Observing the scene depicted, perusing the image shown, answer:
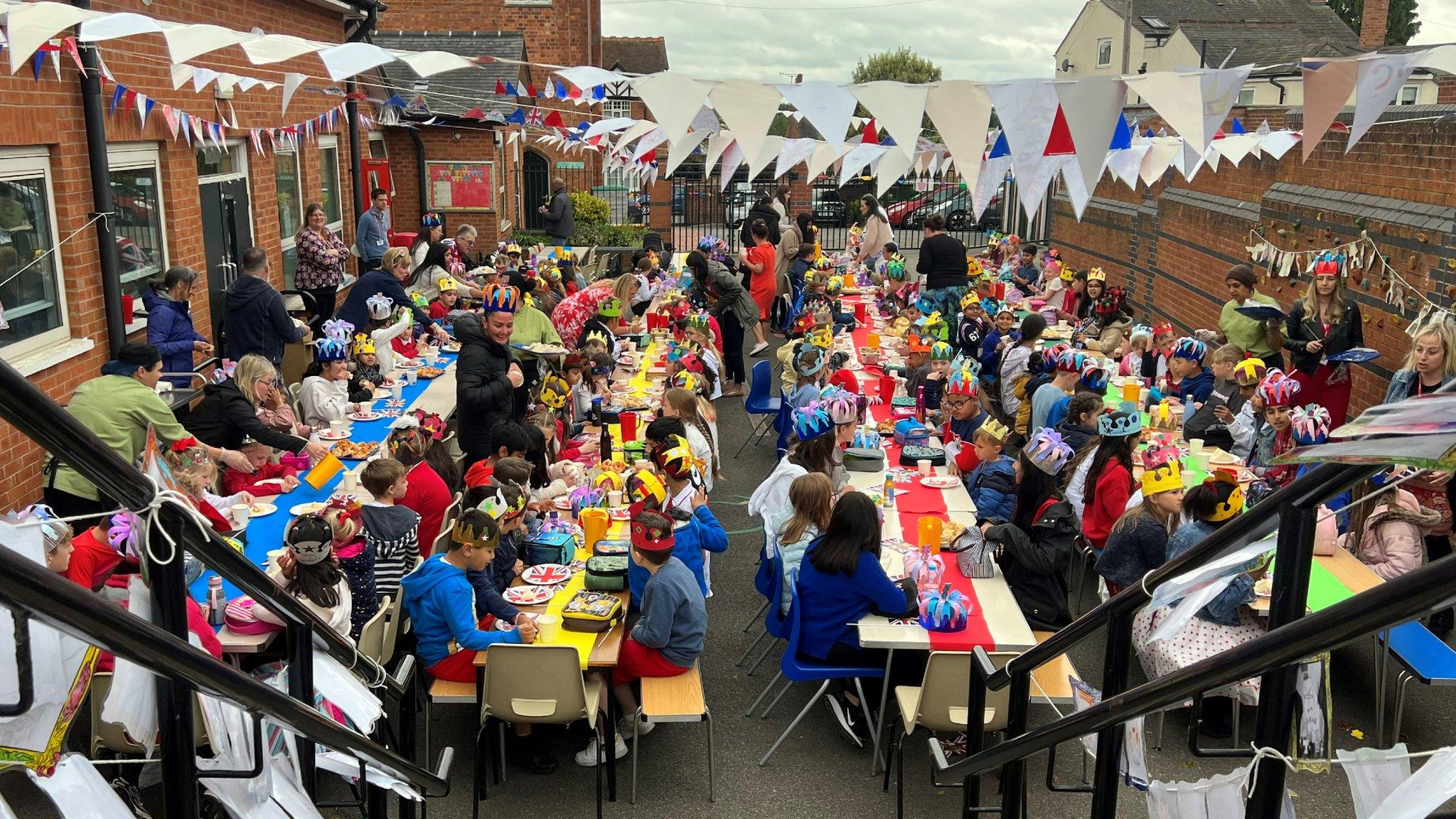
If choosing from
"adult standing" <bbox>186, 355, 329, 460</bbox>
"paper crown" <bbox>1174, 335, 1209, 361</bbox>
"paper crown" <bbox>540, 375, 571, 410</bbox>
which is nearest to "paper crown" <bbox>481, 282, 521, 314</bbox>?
"paper crown" <bbox>540, 375, 571, 410</bbox>

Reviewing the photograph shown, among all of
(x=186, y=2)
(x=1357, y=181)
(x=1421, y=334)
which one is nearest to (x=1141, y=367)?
(x=1357, y=181)

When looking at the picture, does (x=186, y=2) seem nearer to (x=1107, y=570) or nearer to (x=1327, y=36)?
(x=1107, y=570)

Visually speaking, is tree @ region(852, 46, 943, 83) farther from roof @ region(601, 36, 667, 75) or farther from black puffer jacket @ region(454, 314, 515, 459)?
black puffer jacket @ region(454, 314, 515, 459)

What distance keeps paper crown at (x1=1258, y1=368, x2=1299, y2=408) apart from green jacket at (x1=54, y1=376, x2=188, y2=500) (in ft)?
22.1

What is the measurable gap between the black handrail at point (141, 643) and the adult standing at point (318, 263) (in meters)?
11.3

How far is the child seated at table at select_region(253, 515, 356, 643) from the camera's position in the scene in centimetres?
490

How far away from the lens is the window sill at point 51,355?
7566 mm

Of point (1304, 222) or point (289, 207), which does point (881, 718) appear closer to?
point (1304, 222)

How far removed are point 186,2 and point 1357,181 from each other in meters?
10.6

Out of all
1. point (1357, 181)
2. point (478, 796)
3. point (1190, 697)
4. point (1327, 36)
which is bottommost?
point (478, 796)

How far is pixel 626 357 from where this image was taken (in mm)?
10836

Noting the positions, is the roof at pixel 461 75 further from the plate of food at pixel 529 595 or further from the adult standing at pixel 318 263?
the plate of food at pixel 529 595

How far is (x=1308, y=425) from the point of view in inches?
277

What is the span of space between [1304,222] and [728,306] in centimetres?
594
